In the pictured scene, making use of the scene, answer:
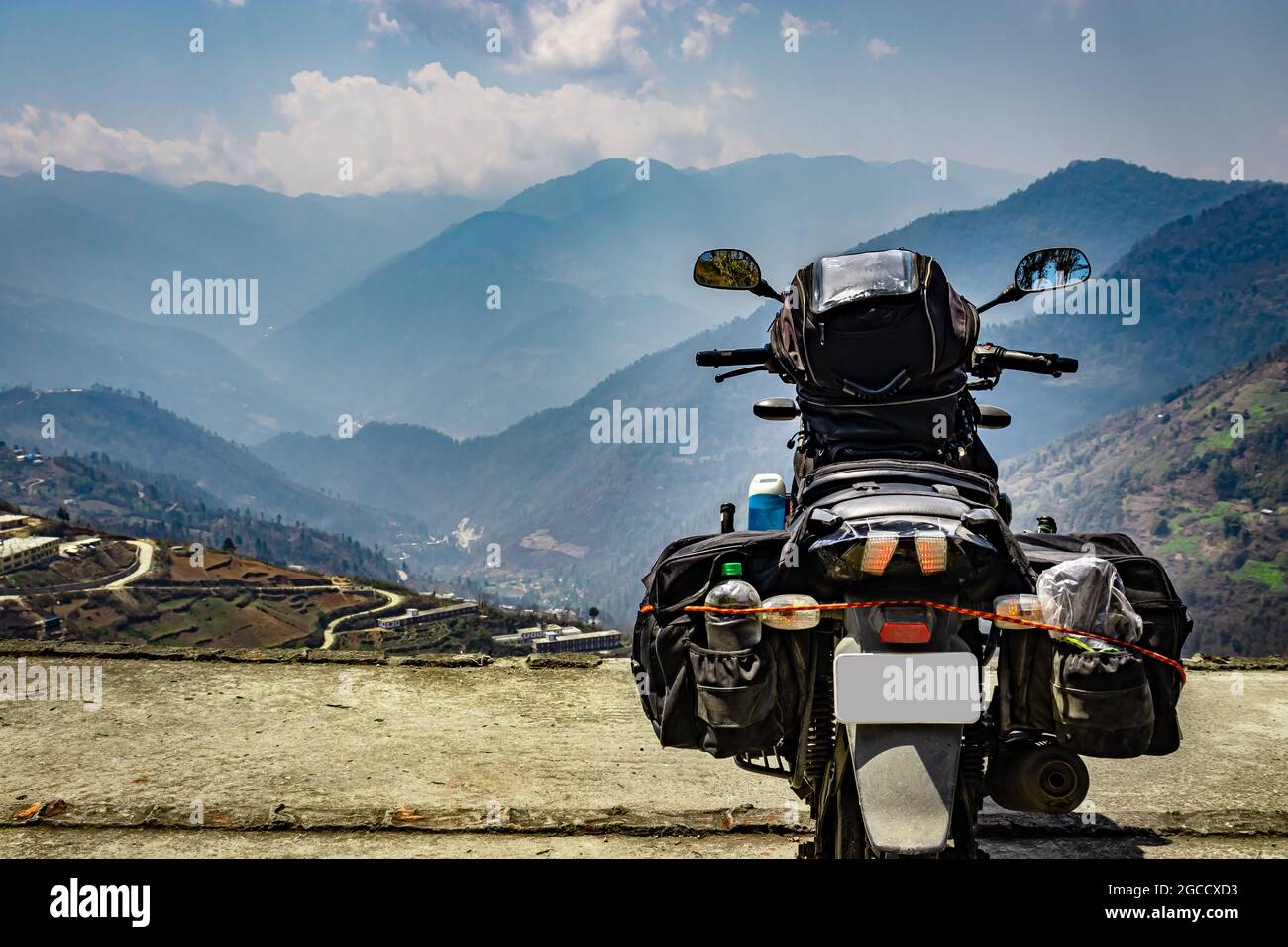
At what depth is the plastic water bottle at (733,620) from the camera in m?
4.71

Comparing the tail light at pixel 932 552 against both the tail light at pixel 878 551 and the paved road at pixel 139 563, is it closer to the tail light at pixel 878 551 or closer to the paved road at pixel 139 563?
the tail light at pixel 878 551

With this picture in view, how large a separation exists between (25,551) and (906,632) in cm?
5643

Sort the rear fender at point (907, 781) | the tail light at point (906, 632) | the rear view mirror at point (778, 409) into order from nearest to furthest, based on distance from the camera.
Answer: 1. the rear fender at point (907, 781)
2. the tail light at point (906, 632)
3. the rear view mirror at point (778, 409)

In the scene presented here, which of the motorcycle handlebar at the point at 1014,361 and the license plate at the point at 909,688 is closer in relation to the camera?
the license plate at the point at 909,688

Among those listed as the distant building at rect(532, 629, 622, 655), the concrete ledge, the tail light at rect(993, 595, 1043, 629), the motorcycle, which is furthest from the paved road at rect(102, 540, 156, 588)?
the tail light at rect(993, 595, 1043, 629)

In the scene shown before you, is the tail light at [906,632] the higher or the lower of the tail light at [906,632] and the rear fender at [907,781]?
the higher

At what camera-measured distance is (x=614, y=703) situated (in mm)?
9125

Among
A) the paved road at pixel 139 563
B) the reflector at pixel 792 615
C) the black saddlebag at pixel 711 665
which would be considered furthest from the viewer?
the paved road at pixel 139 563

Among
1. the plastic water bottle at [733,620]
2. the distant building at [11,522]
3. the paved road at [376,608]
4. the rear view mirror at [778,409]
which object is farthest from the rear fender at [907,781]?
the distant building at [11,522]

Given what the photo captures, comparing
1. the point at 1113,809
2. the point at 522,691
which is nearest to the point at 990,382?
the point at 1113,809

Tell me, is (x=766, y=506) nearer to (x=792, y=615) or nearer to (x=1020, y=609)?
(x=792, y=615)

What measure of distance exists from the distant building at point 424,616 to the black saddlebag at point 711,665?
34.3 metres

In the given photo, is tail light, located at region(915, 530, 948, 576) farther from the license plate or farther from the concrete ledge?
the concrete ledge

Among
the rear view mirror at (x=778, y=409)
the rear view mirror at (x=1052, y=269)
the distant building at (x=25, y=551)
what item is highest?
the rear view mirror at (x=1052, y=269)
